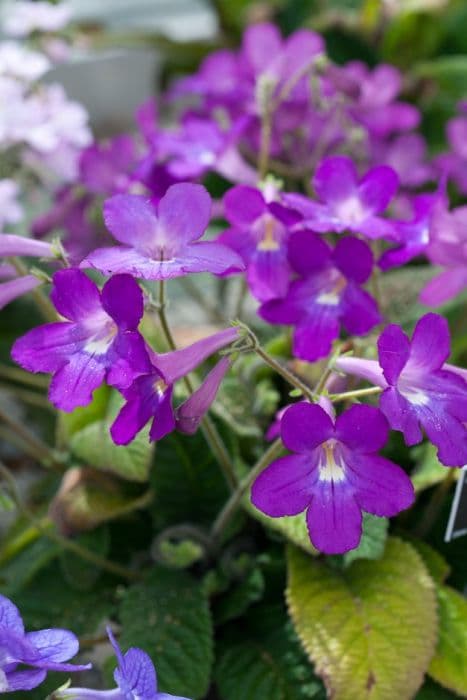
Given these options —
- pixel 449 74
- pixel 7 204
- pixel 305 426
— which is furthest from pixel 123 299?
pixel 449 74

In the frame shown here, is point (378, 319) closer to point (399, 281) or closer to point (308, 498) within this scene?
point (308, 498)

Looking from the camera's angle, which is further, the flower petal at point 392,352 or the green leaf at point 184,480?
the green leaf at point 184,480

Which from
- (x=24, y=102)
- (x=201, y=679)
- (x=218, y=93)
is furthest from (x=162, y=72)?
(x=201, y=679)

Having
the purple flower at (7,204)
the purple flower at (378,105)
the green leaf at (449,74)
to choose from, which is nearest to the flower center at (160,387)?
the purple flower at (7,204)

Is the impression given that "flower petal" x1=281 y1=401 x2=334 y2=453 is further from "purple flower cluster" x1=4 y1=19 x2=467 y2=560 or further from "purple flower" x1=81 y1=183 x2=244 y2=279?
"purple flower" x1=81 y1=183 x2=244 y2=279

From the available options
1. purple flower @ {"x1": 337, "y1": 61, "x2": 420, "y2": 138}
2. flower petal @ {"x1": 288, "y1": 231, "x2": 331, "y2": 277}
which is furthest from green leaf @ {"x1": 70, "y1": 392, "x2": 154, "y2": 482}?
purple flower @ {"x1": 337, "y1": 61, "x2": 420, "y2": 138}

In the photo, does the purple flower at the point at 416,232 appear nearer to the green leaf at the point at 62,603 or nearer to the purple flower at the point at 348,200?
the purple flower at the point at 348,200
